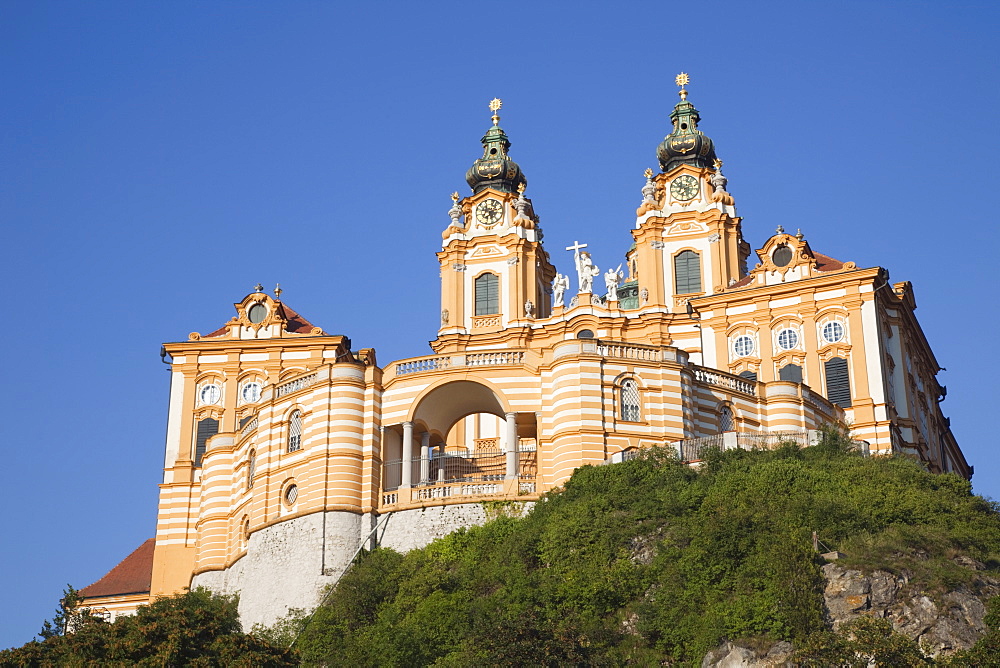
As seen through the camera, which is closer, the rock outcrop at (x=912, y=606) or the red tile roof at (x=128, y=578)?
the rock outcrop at (x=912, y=606)

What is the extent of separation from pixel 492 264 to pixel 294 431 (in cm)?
2353

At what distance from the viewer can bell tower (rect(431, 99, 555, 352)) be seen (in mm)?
73812

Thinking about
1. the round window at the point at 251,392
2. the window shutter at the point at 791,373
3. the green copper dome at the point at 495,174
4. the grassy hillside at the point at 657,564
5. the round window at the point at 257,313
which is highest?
the green copper dome at the point at 495,174

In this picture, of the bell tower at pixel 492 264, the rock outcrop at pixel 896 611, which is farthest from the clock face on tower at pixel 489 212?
the rock outcrop at pixel 896 611

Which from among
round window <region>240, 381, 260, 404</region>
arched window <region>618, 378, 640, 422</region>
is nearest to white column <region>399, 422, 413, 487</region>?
arched window <region>618, 378, 640, 422</region>

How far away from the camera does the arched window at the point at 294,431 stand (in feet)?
177

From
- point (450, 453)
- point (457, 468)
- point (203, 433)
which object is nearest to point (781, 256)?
point (450, 453)

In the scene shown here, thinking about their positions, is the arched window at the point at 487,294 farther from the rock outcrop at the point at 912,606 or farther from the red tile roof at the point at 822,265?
the rock outcrop at the point at 912,606

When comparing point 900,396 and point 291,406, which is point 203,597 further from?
point 900,396

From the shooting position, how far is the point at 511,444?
172 ft

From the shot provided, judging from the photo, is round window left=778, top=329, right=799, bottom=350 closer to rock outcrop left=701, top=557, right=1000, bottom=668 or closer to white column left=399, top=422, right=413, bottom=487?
white column left=399, top=422, right=413, bottom=487

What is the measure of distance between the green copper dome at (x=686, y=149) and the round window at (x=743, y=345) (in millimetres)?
13149

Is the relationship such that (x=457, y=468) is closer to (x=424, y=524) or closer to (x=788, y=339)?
(x=424, y=524)

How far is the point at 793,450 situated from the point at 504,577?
1143cm
